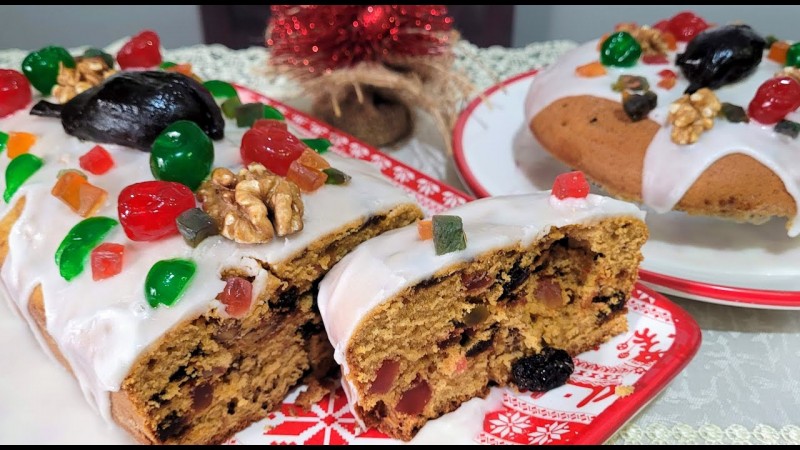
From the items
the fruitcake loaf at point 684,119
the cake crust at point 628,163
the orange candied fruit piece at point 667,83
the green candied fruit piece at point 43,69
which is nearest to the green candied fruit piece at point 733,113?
the fruitcake loaf at point 684,119

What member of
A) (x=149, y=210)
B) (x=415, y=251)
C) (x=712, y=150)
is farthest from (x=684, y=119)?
(x=149, y=210)

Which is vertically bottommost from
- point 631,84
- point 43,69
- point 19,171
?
point 19,171

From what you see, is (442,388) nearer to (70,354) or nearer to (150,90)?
(70,354)

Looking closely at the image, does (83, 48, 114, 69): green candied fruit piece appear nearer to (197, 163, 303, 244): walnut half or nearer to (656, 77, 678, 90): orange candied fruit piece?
(197, 163, 303, 244): walnut half

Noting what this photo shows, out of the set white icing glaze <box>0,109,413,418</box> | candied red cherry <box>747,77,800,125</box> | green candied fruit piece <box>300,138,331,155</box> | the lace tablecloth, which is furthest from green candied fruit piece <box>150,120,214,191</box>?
candied red cherry <box>747,77,800,125</box>

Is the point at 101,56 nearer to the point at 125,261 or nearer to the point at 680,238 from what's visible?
the point at 125,261

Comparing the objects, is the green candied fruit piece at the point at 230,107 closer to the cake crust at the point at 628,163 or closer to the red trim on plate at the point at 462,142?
the red trim on plate at the point at 462,142

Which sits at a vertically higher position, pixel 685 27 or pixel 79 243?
pixel 685 27
